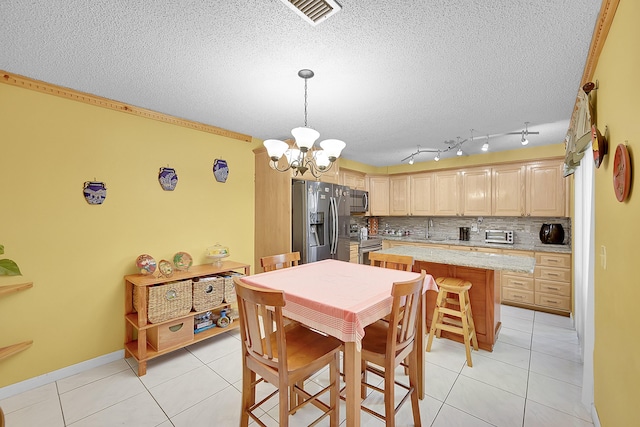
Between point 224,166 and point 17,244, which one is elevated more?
point 224,166

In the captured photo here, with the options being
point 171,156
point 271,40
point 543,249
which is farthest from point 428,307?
point 171,156

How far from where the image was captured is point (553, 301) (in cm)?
376

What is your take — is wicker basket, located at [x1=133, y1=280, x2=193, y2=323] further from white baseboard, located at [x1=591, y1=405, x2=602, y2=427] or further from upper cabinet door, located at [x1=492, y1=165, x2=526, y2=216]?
upper cabinet door, located at [x1=492, y1=165, x2=526, y2=216]

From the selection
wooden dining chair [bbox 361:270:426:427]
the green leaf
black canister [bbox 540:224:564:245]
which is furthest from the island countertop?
the green leaf

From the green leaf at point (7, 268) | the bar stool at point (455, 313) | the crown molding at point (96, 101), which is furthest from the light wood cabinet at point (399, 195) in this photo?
the green leaf at point (7, 268)

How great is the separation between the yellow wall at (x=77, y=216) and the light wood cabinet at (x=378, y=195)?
361 centimetres

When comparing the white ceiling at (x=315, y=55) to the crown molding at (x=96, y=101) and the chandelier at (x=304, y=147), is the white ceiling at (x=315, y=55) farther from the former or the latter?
the chandelier at (x=304, y=147)

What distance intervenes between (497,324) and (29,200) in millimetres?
4607

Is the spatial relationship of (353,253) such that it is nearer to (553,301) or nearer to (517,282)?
(517,282)

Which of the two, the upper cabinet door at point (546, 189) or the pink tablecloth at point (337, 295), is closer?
the pink tablecloth at point (337, 295)

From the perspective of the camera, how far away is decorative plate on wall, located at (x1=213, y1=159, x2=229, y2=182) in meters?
3.35

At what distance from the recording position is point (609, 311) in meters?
1.47

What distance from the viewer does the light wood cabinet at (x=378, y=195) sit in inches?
225

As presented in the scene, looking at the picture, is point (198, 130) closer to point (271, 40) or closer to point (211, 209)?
point (211, 209)
